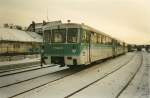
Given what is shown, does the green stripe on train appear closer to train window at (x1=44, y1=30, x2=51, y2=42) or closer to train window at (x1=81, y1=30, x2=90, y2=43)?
train window at (x1=81, y1=30, x2=90, y2=43)

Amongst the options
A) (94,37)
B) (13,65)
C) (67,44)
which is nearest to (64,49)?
(67,44)

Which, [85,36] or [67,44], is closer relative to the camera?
[67,44]

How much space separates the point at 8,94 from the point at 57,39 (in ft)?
21.3

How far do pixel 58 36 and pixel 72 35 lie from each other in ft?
3.02

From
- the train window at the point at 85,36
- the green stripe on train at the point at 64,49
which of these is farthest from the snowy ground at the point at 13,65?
the train window at the point at 85,36

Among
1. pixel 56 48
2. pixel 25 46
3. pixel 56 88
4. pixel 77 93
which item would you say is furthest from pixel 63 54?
pixel 25 46

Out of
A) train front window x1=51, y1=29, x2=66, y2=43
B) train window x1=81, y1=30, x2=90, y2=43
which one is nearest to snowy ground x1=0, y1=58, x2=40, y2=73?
train front window x1=51, y1=29, x2=66, y2=43

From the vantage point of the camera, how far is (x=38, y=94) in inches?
342

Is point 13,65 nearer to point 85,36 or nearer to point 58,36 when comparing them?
point 58,36

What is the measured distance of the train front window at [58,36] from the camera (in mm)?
14547

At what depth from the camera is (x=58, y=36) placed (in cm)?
1477

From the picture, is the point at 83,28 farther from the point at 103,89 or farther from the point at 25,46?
the point at 25,46

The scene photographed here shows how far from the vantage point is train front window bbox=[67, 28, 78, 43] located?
14198 mm

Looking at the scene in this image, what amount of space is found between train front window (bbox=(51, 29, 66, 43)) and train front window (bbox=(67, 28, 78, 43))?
0.99 ft
